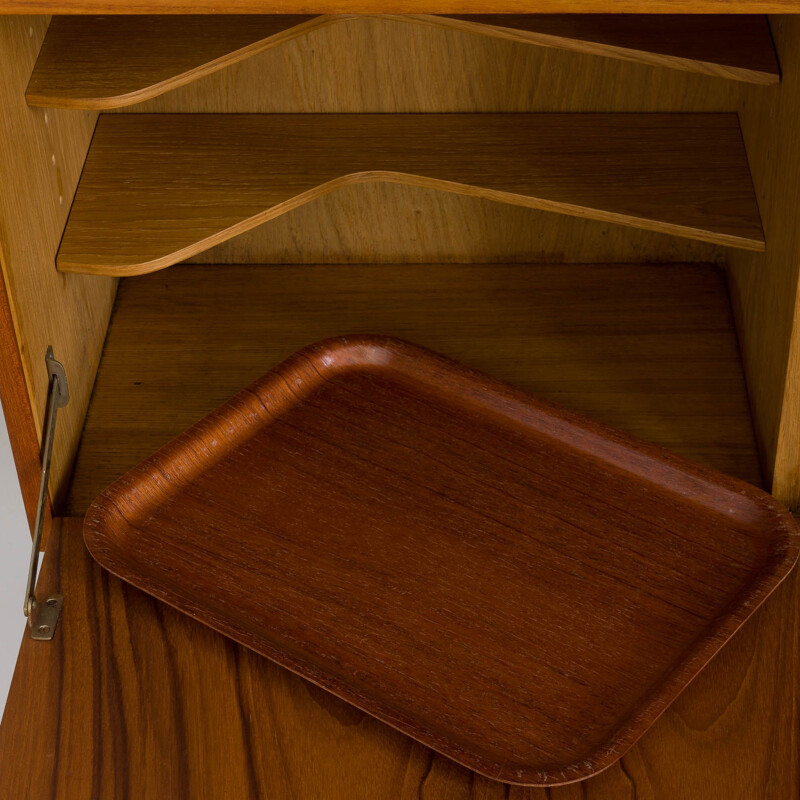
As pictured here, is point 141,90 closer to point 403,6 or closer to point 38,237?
point 38,237

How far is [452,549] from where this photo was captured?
932 mm

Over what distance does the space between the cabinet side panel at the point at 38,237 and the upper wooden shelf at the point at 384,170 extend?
3 centimetres

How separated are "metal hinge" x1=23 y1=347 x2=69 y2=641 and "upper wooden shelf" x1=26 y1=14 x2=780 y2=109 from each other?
223 mm

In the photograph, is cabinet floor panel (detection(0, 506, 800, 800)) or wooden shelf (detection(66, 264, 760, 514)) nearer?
cabinet floor panel (detection(0, 506, 800, 800))

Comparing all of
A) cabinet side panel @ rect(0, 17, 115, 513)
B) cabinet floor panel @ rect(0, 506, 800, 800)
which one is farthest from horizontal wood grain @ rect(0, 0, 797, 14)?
cabinet floor panel @ rect(0, 506, 800, 800)

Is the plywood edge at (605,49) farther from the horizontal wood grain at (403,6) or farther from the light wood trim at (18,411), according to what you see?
the light wood trim at (18,411)

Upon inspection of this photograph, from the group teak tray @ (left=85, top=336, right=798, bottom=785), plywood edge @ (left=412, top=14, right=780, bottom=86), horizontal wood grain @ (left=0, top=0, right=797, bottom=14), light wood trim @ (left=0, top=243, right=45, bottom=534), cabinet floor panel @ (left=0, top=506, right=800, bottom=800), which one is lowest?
cabinet floor panel @ (left=0, top=506, right=800, bottom=800)

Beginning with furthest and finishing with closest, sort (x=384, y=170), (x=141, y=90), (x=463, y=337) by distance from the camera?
(x=463, y=337), (x=384, y=170), (x=141, y=90)

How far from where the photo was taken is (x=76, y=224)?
1057 millimetres

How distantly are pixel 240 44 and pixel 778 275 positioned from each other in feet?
1.55

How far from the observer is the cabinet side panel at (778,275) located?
37.0 inches

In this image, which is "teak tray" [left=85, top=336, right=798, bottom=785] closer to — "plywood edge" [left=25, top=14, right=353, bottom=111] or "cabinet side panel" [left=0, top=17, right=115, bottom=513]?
"cabinet side panel" [left=0, top=17, right=115, bottom=513]

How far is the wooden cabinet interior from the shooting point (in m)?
0.80

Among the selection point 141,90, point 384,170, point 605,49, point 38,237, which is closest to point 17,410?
point 38,237
